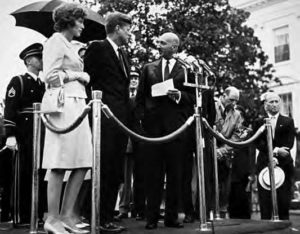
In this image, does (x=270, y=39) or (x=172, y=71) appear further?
(x=270, y=39)

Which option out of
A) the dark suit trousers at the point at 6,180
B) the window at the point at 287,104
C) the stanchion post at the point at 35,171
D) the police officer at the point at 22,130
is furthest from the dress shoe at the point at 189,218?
the window at the point at 287,104

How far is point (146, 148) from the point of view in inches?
229

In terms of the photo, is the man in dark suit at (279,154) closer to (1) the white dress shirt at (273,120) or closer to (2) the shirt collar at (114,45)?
(1) the white dress shirt at (273,120)

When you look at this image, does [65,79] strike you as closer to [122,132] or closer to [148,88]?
[122,132]

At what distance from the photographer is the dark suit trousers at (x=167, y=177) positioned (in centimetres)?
557

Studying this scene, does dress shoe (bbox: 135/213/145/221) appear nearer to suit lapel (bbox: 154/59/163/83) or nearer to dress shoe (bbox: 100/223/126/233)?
dress shoe (bbox: 100/223/126/233)

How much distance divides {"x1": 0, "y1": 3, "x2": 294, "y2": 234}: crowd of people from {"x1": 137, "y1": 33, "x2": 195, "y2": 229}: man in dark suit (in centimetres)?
1

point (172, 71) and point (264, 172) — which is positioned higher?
point (172, 71)

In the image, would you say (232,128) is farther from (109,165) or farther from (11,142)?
(11,142)

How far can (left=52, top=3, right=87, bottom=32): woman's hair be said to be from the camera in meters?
4.99

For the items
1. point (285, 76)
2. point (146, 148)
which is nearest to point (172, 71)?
point (146, 148)

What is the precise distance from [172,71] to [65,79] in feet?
4.79

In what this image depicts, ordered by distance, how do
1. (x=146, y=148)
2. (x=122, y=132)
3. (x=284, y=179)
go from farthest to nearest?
(x=284, y=179) < (x=146, y=148) < (x=122, y=132)

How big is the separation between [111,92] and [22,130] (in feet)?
4.98
